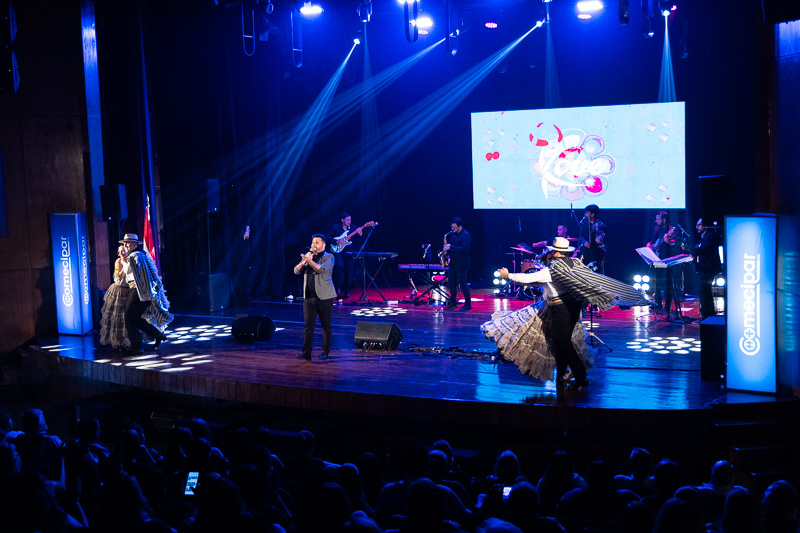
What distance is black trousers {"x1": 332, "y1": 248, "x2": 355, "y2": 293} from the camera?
47.5 feet

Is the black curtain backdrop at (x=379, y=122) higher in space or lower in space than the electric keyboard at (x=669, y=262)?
higher

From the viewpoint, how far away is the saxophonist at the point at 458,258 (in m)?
13.2

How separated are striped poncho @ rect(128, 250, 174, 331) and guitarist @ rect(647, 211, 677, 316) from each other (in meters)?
6.76

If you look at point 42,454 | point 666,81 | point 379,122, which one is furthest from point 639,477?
point 379,122

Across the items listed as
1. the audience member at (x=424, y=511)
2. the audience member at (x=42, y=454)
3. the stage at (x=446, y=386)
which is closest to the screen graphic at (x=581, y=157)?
the stage at (x=446, y=386)

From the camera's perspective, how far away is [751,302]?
7.75 metres

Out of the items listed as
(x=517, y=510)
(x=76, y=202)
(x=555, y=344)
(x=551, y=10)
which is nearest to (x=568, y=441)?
(x=555, y=344)

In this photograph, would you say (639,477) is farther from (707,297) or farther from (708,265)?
(708,265)

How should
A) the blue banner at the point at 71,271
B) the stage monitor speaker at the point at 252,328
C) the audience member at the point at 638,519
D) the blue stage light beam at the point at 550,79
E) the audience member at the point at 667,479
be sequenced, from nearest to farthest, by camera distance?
the audience member at the point at 638,519
the audience member at the point at 667,479
the stage monitor speaker at the point at 252,328
the blue banner at the point at 71,271
the blue stage light beam at the point at 550,79

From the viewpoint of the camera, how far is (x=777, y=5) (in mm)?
6777

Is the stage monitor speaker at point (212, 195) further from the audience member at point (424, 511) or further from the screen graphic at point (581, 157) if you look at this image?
the audience member at point (424, 511)

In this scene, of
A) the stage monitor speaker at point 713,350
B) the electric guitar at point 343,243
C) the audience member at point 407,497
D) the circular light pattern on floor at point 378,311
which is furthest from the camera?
the electric guitar at point 343,243

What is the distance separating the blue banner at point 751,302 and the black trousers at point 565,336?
144 centimetres

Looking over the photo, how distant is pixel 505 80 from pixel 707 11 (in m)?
3.82
